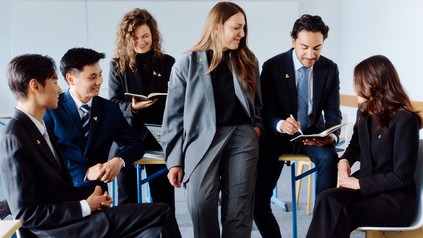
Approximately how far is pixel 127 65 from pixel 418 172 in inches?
62.2

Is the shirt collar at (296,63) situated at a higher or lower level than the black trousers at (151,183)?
higher

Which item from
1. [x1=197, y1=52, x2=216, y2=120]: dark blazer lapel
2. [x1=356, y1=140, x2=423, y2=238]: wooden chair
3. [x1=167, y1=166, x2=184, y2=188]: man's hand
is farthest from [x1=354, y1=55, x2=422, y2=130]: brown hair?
[x1=167, y1=166, x2=184, y2=188]: man's hand

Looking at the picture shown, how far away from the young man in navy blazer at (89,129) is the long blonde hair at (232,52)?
0.53 meters

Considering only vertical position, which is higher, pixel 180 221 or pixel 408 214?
pixel 408 214

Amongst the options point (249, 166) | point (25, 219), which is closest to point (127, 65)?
point (249, 166)

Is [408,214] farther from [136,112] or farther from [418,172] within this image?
[136,112]

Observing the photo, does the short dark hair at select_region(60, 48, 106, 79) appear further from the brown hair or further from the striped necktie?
the brown hair

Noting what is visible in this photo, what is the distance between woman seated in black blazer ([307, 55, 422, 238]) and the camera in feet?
5.87

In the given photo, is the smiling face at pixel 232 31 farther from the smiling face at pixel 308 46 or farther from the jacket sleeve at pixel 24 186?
the jacket sleeve at pixel 24 186

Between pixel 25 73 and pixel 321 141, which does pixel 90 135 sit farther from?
pixel 321 141

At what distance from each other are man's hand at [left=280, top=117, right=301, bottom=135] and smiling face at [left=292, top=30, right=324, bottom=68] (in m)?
0.33

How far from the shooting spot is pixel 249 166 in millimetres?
2008

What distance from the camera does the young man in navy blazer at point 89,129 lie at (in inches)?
79.7

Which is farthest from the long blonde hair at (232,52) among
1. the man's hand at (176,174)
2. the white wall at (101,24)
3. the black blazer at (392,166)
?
the white wall at (101,24)
